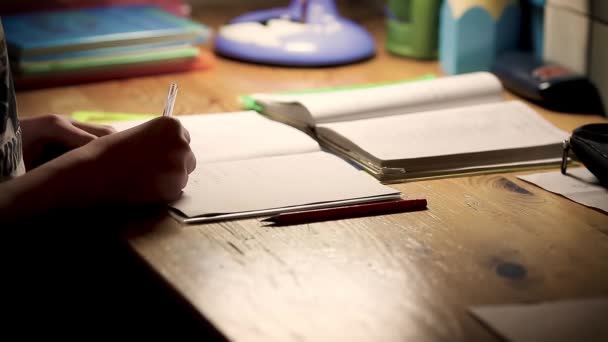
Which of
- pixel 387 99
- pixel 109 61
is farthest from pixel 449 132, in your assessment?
pixel 109 61

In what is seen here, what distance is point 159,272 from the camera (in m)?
0.79

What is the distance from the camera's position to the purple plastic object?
1606 mm

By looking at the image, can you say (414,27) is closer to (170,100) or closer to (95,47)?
(95,47)

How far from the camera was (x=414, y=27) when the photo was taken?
1.67 metres

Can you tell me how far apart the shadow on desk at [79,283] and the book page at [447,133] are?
0.30 m

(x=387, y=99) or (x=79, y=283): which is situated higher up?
(x=387, y=99)

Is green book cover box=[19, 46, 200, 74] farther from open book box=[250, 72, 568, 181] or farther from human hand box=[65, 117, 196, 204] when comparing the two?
human hand box=[65, 117, 196, 204]

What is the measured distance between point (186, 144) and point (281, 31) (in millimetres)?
759

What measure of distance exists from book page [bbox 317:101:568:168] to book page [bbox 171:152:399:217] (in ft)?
0.21

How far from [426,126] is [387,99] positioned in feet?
0.35

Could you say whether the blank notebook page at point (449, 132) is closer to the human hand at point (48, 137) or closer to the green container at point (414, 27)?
the human hand at point (48, 137)

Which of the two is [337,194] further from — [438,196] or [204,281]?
[204,281]

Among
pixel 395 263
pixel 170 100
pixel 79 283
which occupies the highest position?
pixel 170 100

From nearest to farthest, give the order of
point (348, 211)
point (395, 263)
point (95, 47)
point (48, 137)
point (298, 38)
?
point (395, 263) < point (348, 211) < point (48, 137) < point (95, 47) < point (298, 38)
